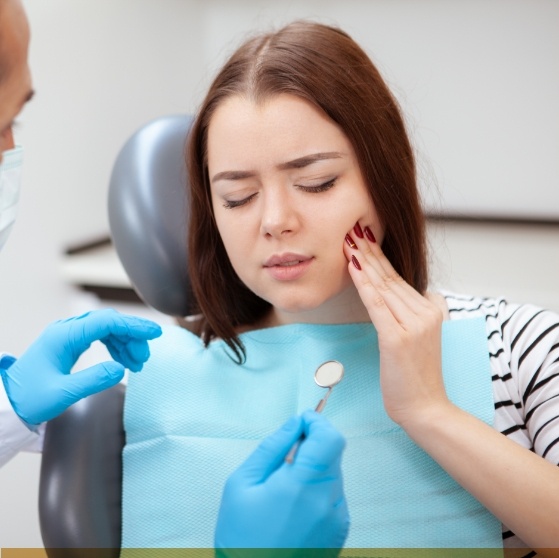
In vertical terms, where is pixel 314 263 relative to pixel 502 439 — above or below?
above

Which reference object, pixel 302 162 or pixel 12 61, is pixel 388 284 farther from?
pixel 12 61

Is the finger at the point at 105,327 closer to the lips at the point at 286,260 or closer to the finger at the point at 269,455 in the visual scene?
the lips at the point at 286,260

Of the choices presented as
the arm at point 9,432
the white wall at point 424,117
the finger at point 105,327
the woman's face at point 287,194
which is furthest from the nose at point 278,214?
the white wall at point 424,117

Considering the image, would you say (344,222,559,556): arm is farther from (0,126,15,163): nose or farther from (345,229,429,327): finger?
(0,126,15,163): nose

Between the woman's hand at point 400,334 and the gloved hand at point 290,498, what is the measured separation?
19cm

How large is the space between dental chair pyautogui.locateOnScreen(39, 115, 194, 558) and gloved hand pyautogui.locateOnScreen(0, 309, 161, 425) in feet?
0.23

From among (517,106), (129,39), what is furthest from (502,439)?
(129,39)

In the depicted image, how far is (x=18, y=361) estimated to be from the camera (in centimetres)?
112

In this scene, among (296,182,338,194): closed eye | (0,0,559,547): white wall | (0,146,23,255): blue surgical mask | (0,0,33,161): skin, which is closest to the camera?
Answer: (0,0,33,161): skin

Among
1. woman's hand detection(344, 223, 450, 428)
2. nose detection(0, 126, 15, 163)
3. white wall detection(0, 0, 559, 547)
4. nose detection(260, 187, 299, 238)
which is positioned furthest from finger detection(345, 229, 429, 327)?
white wall detection(0, 0, 559, 547)

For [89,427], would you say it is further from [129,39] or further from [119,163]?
[129,39]

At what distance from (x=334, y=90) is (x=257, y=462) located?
19.7 inches

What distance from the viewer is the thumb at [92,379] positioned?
107 centimetres

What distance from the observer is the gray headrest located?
52.3 inches
